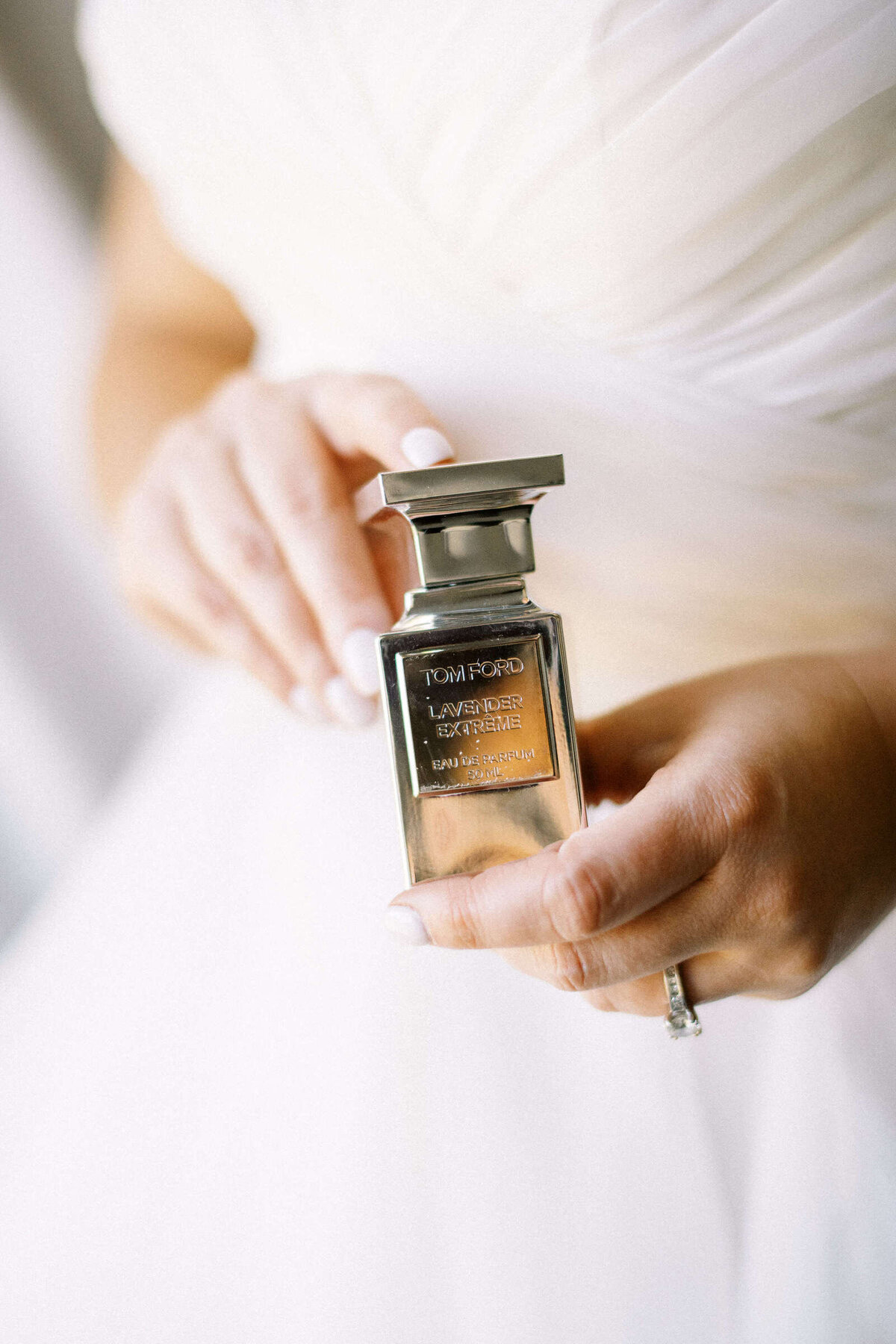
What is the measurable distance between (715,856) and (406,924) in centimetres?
15

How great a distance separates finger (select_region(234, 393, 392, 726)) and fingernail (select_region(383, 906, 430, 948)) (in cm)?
17

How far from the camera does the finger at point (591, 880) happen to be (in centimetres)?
38

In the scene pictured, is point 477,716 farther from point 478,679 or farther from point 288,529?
point 288,529

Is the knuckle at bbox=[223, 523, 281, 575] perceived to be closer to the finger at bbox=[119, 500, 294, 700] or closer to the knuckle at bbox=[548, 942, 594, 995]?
the finger at bbox=[119, 500, 294, 700]

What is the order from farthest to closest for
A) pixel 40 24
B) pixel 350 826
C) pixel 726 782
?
pixel 40 24, pixel 350 826, pixel 726 782

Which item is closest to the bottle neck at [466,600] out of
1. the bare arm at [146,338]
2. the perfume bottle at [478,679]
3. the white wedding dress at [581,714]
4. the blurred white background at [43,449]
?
the perfume bottle at [478,679]

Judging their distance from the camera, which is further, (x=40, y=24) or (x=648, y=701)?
(x=40, y=24)

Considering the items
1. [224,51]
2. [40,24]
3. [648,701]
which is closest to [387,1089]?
[648,701]

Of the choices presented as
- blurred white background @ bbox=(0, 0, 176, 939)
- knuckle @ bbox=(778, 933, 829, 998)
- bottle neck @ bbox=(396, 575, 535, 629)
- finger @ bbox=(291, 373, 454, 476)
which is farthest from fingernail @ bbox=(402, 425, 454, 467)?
blurred white background @ bbox=(0, 0, 176, 939)

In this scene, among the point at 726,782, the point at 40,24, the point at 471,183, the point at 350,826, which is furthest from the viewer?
the point at 40,24

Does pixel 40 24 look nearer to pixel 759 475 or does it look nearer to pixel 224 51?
pixel 224 51

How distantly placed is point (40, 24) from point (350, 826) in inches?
48.7

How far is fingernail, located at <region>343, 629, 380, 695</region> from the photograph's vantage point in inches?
21.4

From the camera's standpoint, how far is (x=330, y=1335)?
1.48 feet
